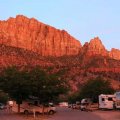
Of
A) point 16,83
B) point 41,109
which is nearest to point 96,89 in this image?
point 16,83

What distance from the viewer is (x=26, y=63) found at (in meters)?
135

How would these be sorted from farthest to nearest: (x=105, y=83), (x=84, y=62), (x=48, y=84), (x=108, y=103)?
(x=84, y=62)
(x=105, y=83)
(x=108, y=103)
(x=48, y=84)

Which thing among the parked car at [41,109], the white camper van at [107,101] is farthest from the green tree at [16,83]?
the white camper van at [107,101]

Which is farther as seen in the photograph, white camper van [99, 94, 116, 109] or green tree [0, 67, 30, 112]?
white camper van [99, 94, 116, 109]

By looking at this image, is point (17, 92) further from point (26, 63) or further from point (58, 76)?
point (26, 63)

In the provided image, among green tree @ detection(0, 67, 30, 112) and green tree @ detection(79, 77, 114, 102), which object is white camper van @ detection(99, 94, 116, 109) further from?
green tree @ detection(79, 77, 114, 102)

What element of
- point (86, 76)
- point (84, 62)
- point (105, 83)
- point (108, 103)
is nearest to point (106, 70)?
point (86, 76)

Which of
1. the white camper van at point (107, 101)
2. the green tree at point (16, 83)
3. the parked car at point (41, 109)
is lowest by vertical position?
the parked car at point (41, 109)

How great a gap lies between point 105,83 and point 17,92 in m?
35.4

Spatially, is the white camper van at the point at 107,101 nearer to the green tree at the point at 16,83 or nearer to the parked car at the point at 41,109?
the parked car at the point at 41,109

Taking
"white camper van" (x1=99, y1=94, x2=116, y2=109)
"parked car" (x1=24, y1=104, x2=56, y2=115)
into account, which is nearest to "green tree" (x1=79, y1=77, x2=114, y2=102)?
"white camper van" (x1=99, y1=94, x2=116, y2=109)

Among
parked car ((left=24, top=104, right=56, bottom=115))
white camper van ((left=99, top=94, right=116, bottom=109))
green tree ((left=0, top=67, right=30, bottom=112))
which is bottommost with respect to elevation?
parked car ((left=24, top=104, right=56, bottom=115))

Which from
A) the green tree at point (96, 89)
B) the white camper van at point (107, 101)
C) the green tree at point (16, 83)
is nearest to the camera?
the green tree at point (16, 83)

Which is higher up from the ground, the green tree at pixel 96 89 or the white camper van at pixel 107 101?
the green tree at pixel 96 89
